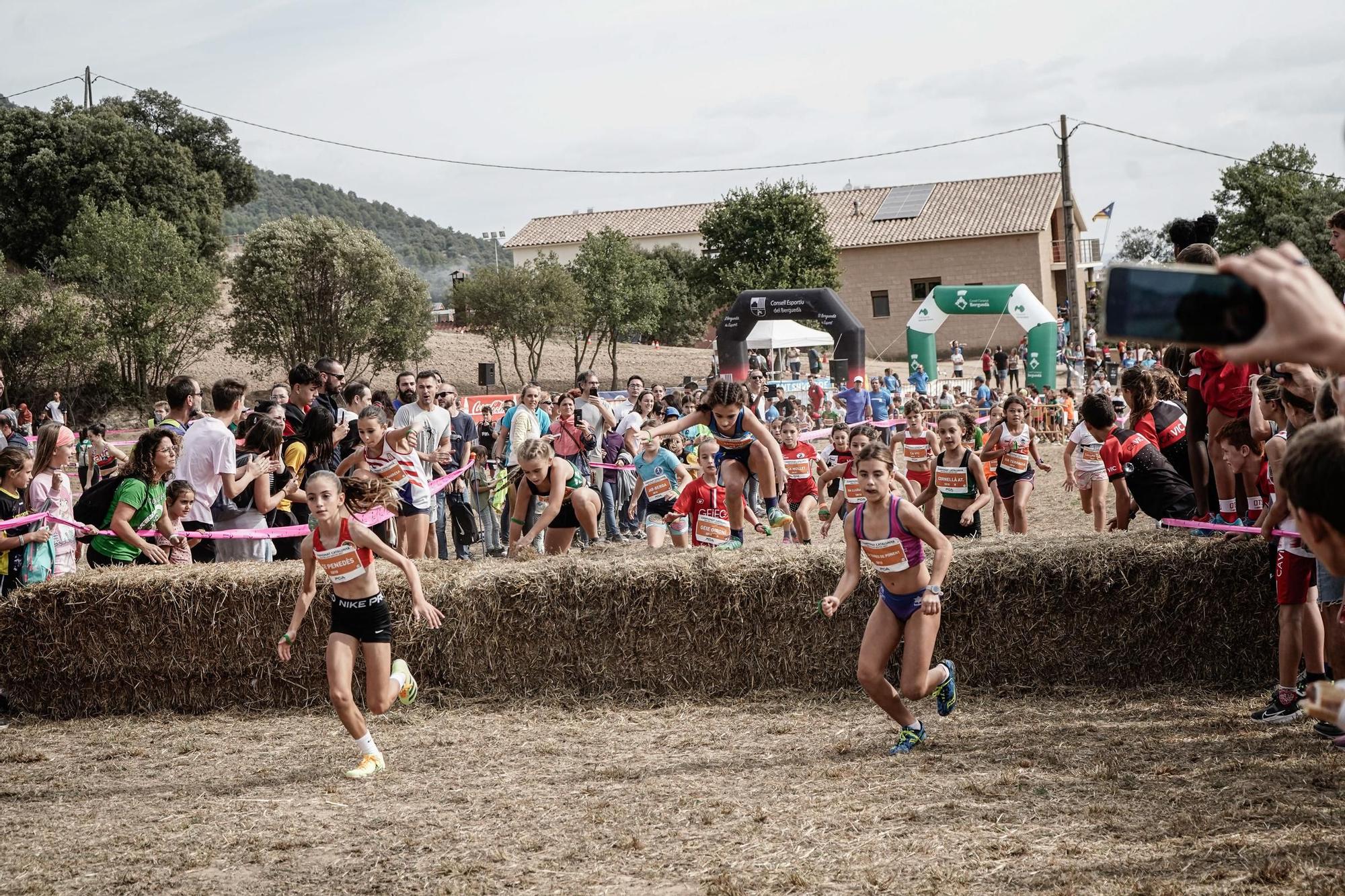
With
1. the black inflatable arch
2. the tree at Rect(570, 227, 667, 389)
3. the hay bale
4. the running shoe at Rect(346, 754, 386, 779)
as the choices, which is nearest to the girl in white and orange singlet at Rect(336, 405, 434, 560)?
the hay bale

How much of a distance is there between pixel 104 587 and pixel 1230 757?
7412mm

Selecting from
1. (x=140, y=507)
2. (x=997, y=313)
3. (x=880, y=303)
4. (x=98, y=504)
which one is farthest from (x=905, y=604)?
(x=880, y=303)

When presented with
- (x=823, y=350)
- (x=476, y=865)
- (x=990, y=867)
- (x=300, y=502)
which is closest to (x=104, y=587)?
(x=300, y=502)

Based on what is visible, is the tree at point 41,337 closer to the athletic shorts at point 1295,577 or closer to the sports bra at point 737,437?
the sports bra at point 737,437

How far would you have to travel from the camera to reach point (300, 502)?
1029 cm

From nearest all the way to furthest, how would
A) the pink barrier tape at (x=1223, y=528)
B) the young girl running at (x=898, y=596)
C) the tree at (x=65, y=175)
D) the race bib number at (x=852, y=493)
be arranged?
the pink barrier tape at (x=1223, y=528), the young girl running at (x=898, y=596), the race bib number at (x=852, y=493), the tree at (x=65, y=175)

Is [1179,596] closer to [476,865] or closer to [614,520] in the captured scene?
[476,865]

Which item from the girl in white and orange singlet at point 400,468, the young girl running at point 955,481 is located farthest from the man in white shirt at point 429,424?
the young girl running at point 955,481

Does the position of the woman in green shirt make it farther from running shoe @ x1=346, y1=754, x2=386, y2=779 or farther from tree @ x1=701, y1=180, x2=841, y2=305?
tree @ x1=701, y1=180, x2=841, y2=305

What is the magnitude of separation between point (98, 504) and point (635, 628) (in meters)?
4.21

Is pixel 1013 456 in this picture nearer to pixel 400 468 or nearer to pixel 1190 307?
pixel 400 468

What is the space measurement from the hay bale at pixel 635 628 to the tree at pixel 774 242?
4444cm

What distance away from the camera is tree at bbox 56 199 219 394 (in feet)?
113

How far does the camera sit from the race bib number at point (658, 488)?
11375mm
